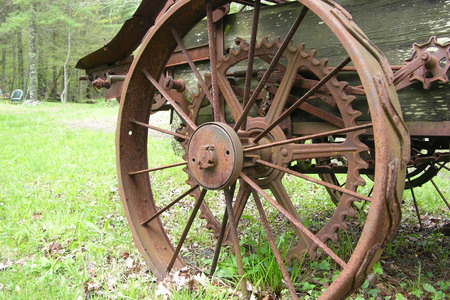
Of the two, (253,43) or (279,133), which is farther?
(279,133)

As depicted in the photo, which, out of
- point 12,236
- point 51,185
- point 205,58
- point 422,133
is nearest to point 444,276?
point 422,133

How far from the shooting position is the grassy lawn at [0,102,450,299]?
2.46 metres

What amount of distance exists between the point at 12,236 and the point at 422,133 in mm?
3073

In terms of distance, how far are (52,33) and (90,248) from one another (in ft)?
96.3

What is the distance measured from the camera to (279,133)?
2.38 m

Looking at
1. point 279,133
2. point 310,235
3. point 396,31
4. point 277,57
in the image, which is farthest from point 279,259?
point 396,31

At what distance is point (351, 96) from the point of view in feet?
6.68

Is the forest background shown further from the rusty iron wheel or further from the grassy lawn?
the rusty iron wheel

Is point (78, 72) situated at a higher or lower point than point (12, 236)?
higher

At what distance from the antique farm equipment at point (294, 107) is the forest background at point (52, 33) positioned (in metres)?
20.0

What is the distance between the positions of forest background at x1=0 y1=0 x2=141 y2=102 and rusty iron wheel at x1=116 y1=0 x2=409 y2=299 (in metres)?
20.1

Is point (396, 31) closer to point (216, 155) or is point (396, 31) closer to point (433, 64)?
point (433, 64)

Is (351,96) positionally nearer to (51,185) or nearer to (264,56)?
(264,56)

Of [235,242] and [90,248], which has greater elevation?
[235,242]
